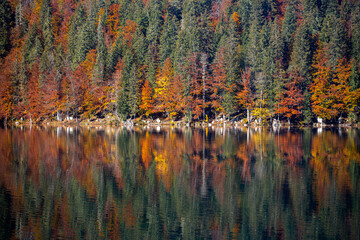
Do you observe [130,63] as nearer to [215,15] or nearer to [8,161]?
[215,15]

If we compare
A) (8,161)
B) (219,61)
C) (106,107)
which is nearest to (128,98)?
(106,107)

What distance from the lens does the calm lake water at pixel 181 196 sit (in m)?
14.0

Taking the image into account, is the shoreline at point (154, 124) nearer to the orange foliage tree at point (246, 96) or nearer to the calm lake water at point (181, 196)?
the orange foliage tree at point (246, 96)

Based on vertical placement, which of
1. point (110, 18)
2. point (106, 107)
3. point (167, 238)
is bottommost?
point (167, 238)

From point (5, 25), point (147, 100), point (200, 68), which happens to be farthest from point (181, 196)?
point (5, 25)

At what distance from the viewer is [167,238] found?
13.4 meters

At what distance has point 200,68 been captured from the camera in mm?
84188

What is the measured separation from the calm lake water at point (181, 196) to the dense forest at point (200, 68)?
4640 centimetres

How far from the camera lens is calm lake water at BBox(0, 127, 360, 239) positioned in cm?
1401

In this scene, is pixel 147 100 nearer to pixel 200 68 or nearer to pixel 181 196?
pixel 200 68

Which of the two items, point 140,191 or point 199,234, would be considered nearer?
point 199,234

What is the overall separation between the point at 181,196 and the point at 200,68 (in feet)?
222

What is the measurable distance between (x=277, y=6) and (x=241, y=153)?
98245 millimetres

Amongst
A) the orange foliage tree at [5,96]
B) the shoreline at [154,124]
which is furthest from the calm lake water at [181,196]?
the orange foliage tree at [5,96]
